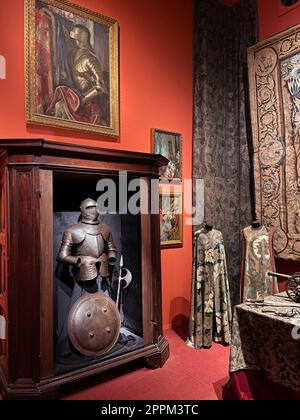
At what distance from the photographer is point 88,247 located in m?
2.82

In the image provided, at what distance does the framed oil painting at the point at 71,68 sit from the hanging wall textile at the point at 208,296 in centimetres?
164

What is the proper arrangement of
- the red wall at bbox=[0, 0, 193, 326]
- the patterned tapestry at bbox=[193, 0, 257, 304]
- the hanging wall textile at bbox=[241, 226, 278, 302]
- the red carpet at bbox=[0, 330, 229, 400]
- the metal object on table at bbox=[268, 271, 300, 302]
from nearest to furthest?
1. the metal object on table at bbox=[268, 271, 300, 302]
2. the red carpet at bbox=[0, 330, 229, 400]
3. the hanging wall textile at bbox=[241, 226, 278, 302]
4. the red wall at bbox=[0, 0, 193, 326]
5. the patterned tapestry at bbox=[193, 0, 257, 304]

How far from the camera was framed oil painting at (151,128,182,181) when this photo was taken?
12.4 ft

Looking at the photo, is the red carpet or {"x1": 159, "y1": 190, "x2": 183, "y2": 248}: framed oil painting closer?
the red carpet

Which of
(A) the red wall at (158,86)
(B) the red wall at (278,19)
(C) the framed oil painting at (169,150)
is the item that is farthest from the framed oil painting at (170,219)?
(B) the red wall at (278,19)

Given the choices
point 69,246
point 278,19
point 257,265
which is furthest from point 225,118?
point 69,246

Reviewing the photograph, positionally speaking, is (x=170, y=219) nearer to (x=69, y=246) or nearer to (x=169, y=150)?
(x=169, y=150)

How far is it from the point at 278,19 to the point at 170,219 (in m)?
2.69

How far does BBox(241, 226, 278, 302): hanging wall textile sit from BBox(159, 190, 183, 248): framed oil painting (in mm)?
853

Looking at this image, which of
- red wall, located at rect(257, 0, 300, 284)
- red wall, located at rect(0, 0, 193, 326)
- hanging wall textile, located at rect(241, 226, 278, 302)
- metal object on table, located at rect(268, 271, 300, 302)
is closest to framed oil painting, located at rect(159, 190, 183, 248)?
red wall, located at rect(0, 0, 193, 326)

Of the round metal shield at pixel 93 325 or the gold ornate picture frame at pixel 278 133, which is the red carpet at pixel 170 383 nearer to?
the round metal shield at pixel 93 325

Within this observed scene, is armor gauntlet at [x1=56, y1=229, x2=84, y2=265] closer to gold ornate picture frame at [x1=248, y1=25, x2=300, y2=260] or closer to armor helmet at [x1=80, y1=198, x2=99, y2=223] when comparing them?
armor helmet at [x1=80, y1=198, x2=99, y2=223]
